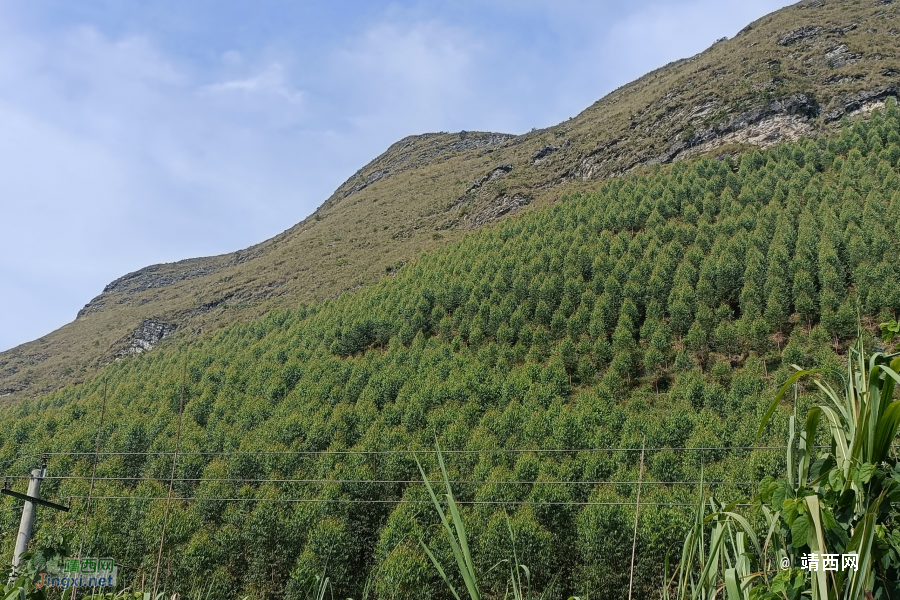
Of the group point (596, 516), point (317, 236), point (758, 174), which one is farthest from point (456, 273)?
point (317, 236)

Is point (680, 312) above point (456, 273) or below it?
below

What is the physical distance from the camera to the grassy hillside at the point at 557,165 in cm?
5928

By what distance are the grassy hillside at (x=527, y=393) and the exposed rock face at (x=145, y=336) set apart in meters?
22.8

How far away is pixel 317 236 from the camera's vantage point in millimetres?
95125

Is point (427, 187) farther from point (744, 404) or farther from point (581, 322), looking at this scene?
point (744, 404)

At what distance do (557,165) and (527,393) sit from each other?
5302 centimetres

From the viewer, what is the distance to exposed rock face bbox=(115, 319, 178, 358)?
76.7 meters

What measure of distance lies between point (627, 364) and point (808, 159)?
28.1m

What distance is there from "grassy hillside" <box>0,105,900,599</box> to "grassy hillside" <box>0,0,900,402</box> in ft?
31.9

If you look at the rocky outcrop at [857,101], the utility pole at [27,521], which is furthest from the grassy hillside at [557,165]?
the utility pole at [27,521]

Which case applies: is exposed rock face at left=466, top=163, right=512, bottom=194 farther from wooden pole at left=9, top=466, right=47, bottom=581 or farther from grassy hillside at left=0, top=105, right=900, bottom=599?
wooden pole at left=9, top=466, right=47, bottom=581

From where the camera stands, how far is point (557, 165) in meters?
78.7

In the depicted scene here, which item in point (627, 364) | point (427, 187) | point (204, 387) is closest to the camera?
point (627, 364)
